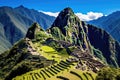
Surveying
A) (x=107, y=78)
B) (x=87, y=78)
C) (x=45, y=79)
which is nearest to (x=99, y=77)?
(x=107, y=78)

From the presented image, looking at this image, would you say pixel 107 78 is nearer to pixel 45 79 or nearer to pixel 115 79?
pixel 115 79

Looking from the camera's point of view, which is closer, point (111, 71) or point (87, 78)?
point (111, 71)

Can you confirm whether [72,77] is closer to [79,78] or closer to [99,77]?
[79,78]

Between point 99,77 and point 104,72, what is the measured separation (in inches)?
184

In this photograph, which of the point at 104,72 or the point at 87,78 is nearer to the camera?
the point at 104,72

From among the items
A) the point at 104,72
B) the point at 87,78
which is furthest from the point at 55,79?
the point at 104,72

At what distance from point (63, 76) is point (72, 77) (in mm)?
6246

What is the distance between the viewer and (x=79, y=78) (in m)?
196

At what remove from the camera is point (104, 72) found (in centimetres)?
15375

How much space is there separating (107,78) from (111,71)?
5.37 metres

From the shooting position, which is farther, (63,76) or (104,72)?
(63,76)

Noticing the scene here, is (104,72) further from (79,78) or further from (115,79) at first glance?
(79,78)

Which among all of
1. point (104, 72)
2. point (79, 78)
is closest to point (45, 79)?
point (79, 78)

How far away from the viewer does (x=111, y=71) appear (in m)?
153
